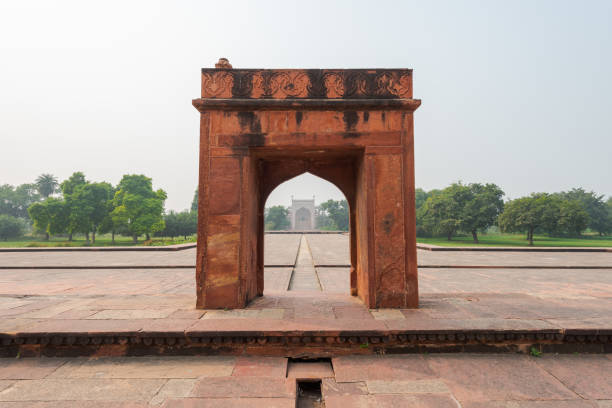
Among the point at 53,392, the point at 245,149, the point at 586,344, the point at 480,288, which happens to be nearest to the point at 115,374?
the point at 53,392

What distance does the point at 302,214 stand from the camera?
73.6 meters

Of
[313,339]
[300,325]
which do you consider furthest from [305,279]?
[313,339]

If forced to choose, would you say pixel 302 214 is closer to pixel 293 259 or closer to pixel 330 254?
pixel 330 254

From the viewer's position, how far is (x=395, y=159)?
4.05 meters

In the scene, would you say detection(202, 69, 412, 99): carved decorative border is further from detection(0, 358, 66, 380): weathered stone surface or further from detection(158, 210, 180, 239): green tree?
detection(158, 210, 180, 239): green tree

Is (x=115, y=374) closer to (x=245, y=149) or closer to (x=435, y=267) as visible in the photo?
(x=245, y=149)

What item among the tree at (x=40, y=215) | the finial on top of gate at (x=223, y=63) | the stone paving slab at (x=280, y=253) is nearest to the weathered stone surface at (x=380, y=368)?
the finial on top of gate at (x=223, y=63)

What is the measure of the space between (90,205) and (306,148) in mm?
33741

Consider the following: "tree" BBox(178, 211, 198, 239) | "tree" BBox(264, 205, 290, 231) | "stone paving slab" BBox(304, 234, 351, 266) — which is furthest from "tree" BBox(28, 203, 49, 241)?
"tree" BBox(264, 205, 290, 231)

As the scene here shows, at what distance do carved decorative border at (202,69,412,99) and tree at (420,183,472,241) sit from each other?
32.0 metres

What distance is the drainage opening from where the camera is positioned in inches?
92.8

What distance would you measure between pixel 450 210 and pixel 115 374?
1422 inches

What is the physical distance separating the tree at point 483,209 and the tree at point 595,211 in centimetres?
2273

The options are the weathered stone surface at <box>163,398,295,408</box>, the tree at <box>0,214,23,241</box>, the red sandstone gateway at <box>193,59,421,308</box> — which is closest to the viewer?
the weathered stone surface at <box>163,398,295,408</box>
